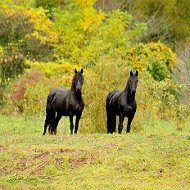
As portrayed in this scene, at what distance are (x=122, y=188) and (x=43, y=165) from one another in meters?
2.80

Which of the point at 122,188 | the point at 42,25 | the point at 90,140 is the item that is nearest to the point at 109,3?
the point at 42,25

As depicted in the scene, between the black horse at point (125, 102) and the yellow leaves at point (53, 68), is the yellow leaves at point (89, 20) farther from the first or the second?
the black horse at point (125, 102)

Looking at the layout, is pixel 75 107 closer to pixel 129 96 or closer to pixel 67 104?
pixel 67 104

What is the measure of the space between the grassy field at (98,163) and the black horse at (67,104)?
273 cm

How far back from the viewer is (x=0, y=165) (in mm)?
17609

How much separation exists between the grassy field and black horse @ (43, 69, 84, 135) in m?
2.73

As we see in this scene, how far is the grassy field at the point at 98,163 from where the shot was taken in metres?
15.8

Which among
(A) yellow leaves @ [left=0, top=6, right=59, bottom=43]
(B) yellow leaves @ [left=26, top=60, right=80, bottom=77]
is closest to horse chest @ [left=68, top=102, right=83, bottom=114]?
(B) yellow leaves @ [left=26, top=60, right=80, bottom=77]

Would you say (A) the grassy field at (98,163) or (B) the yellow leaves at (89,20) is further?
(B) the yellow leaves at (89,20)

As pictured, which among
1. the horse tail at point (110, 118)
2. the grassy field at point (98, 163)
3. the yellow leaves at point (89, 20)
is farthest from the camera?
the yellow leaves at point (89, 20)

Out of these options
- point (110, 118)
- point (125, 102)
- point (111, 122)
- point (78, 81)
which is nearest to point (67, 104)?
point (78, 81)

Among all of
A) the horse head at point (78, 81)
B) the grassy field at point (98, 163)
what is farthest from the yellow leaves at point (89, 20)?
the grassy field at point (98, 163)

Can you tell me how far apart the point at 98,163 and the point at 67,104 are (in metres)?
5.65

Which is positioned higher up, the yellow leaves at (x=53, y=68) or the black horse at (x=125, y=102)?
the yellow leaves at (x=53, y=68)
